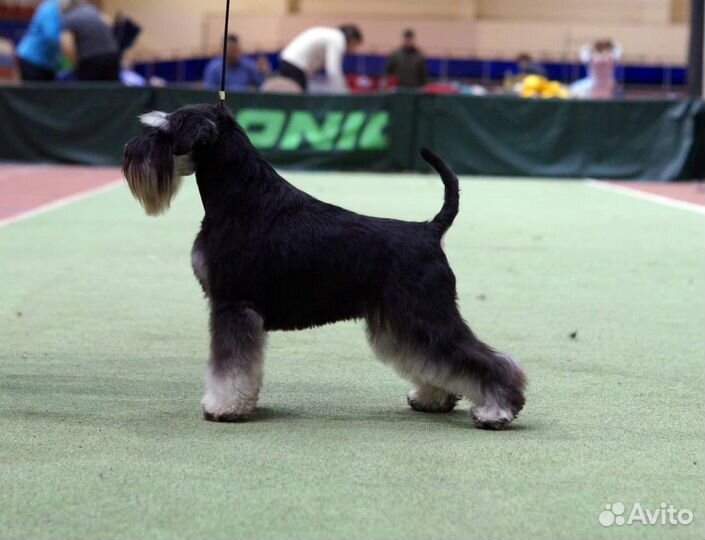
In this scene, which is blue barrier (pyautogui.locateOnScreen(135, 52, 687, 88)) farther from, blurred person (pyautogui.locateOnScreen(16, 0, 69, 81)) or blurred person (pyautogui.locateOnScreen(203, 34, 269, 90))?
blurred person (pyautogui.locateOnScreen(16, 0, 69, 81))

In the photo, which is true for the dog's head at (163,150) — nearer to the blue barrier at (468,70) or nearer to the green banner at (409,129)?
the green banner at (409,129)

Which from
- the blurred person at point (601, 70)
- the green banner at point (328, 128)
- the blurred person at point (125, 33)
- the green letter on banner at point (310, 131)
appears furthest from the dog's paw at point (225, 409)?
the blurred person at point (601, 70)

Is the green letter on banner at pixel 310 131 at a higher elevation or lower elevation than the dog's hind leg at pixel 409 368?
higher

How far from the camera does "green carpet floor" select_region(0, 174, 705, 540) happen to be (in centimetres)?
330

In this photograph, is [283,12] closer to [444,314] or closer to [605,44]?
[605,44]

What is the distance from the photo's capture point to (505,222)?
11.8m

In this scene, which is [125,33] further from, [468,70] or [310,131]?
[468,70]

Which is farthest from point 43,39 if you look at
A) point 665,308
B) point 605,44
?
point 665,308

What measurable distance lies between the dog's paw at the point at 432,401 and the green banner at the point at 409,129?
12950 millimetres

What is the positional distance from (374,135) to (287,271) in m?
13.5

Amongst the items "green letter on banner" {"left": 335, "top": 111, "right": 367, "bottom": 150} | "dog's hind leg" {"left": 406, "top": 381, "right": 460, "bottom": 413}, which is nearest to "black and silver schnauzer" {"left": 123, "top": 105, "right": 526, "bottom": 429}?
"dog's hind leg" {"left": 406, "top": 381, "right": 460, "bottom": 413}

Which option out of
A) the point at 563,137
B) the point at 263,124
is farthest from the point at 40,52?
the point at 563,137

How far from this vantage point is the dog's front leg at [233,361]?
4301mm

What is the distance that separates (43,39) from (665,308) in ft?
43.0
